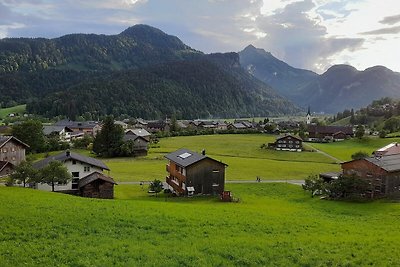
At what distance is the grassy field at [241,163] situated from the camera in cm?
7725

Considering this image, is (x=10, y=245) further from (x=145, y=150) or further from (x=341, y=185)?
(x=145, y=150)

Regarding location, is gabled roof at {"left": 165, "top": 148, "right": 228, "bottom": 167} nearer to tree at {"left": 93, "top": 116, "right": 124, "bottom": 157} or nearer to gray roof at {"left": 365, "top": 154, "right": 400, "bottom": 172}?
gray roof at {"left": 365, "top": 154, "right": 400, "bottom": 172}

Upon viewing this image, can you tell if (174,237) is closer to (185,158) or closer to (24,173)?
(24,173)

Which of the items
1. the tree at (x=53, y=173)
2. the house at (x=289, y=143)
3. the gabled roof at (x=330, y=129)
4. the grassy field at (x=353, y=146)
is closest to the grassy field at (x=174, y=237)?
the tree at (x=53, y=173)

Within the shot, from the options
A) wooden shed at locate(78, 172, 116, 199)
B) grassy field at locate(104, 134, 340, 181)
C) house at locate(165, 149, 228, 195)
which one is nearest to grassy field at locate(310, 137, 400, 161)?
grassy field at locate(104, 134, 340, 181)

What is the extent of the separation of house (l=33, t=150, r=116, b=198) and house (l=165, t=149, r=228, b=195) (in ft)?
31.2

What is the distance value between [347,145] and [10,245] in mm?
131554

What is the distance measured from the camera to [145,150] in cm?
11138

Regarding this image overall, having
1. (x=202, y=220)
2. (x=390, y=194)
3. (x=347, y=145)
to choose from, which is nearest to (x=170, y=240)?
(x=202, y=220)

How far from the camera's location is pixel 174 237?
958 inches

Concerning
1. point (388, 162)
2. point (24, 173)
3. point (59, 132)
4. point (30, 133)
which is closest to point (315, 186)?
point (388, 162)

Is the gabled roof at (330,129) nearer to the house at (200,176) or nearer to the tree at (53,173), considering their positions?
the house at (200,176)

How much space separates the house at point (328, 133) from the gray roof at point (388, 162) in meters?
101

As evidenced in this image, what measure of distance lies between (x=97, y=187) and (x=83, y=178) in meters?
4.56
